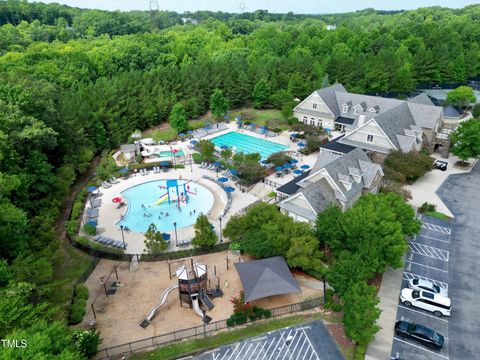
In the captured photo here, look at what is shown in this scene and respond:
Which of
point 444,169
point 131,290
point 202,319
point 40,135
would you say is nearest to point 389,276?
point 202,319

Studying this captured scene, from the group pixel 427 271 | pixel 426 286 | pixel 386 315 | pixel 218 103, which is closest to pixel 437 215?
pixel 427 271

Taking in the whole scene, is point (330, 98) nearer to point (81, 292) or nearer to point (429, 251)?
point (429, 251)

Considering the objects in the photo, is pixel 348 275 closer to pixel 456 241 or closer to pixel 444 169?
pixel 456 241

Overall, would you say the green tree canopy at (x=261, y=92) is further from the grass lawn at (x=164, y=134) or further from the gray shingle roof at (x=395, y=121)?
the gray shingle roof at (x=395, y=121)

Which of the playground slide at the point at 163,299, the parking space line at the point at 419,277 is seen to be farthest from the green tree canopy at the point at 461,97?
the playground slide at the point at 163,299

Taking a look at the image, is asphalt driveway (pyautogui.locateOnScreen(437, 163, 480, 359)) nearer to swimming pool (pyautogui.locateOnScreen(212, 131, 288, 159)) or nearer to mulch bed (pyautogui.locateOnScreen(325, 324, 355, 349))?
mulch bed (pyautogui.locateOnScreen(325, 324, 355, 349))

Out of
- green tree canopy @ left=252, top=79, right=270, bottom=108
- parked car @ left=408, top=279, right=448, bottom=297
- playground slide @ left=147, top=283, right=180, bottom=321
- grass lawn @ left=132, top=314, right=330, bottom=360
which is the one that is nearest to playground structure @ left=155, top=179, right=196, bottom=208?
playground slide @ left=147, top=283, right=180, bottom=321
